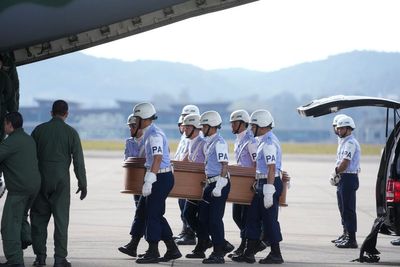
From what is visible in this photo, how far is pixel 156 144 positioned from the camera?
12438 mm

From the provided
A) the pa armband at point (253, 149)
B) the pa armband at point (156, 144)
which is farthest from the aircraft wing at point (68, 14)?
the pa armband at point (253, 149)

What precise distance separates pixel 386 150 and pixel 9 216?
4.47 meters

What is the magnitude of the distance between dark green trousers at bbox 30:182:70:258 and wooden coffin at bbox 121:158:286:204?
115 centimetres

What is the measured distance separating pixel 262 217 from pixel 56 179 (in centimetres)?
275

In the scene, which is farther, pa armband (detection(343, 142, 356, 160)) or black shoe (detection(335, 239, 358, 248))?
pa armband (detection(343, 142, 356, 160))

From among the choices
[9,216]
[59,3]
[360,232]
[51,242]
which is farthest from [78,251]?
[360,232]

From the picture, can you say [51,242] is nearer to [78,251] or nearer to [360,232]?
[78,251]

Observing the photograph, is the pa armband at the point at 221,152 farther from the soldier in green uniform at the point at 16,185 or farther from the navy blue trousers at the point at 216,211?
the soldier in green uniform at the point at 16,185

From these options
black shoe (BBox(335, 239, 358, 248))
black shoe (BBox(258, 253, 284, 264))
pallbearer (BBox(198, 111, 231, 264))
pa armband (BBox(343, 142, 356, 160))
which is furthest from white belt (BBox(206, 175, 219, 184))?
pa armband (BBox(343, 142, 356, 160))

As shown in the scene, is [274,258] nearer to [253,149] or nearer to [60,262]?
[253,149]

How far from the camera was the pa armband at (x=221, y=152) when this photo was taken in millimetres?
12856

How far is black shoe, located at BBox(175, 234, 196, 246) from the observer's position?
15.4m

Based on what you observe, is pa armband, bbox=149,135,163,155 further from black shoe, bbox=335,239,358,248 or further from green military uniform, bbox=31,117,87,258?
black shoe, bbox=335,239,358,248

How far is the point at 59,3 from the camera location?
38.4 ft
